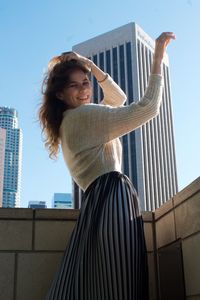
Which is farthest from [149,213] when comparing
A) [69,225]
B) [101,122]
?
[101,122]

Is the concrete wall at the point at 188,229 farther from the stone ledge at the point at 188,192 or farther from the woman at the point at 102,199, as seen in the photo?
the woman at the point at 102,199

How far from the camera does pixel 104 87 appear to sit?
310 cm

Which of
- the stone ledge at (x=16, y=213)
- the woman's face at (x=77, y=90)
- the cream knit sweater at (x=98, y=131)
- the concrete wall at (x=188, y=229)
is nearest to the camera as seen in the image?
the cream knit sweater at (x=98, y=131)

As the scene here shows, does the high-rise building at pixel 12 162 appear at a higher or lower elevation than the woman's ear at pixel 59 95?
higher

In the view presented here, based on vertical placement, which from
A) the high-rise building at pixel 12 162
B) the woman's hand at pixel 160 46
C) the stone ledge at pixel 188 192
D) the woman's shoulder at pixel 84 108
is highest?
the high-rise building at pixel 12 162

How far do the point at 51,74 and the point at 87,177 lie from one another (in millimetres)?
664

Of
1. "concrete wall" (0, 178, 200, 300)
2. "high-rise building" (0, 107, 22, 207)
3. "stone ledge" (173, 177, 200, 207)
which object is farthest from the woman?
"high-rise building" (0, 107, 22, 207)

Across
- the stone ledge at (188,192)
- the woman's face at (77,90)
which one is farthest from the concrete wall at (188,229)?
the woman's face at (77,90)

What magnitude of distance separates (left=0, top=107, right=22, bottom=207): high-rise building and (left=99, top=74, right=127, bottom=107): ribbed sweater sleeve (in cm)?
7871

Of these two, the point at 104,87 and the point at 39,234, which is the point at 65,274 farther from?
the point at 104,87

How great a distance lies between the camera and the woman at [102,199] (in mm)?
2268

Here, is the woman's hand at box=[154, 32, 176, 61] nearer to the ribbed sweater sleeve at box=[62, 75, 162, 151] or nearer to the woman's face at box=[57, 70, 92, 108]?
the ribbed sweater sleeve at box=[62, 75, 162, 151]

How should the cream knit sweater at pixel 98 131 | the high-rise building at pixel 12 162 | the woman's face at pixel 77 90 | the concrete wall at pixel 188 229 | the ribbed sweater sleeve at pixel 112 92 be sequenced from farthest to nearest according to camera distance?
the high-rise building at pixel 12 162
the ribbed sweater sleeve at pixel 112 92
the woman's face at pixel 77 90
the concrete wall at pixel 188 229
the cream knit sweater at pixel 98 131

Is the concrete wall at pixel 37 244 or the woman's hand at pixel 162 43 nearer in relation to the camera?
the woman's hand at pixel 162 43
